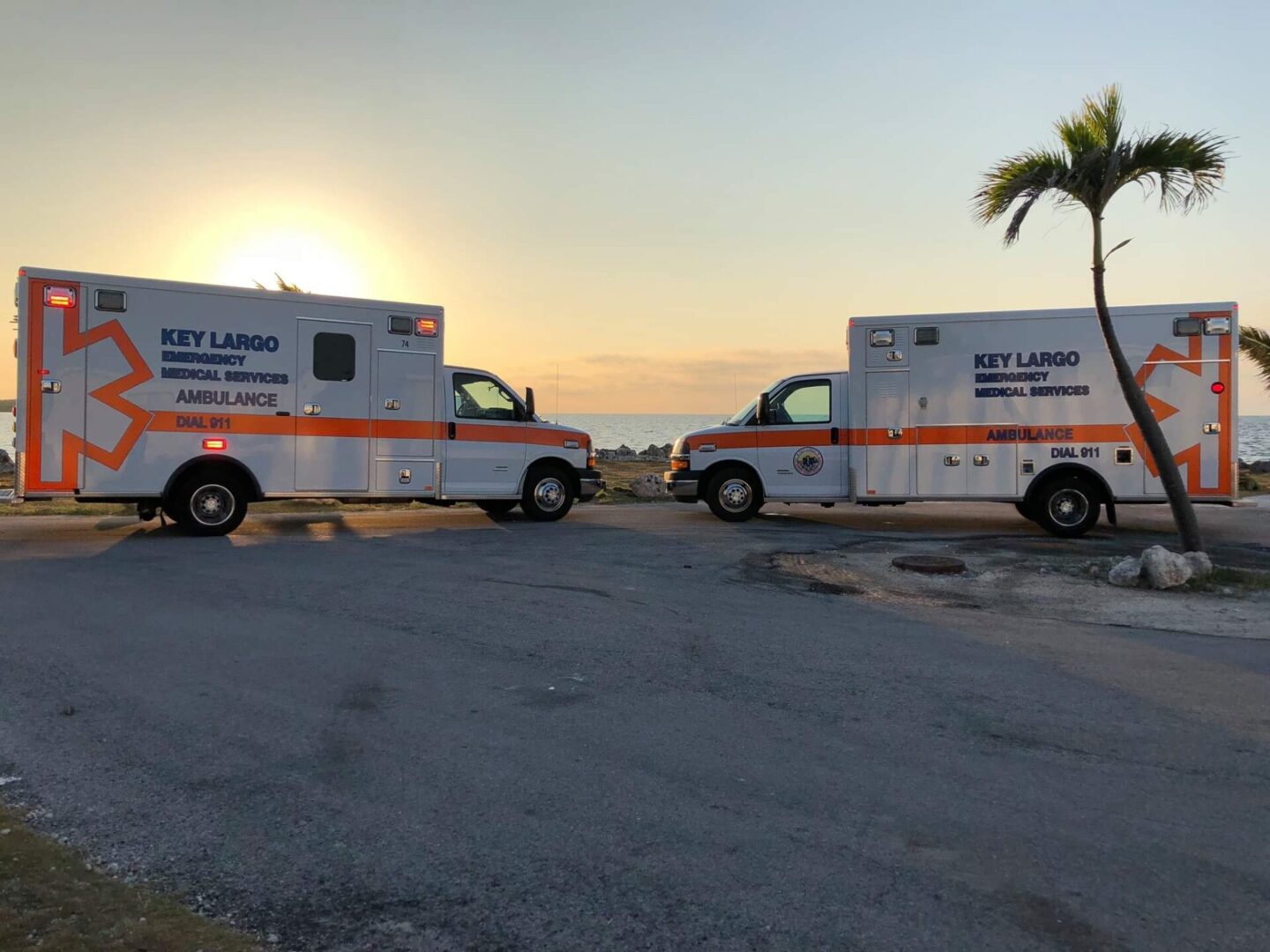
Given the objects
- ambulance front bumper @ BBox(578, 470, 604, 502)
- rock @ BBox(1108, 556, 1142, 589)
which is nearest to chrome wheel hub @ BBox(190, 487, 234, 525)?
ambulance front bumper @ BBox(578, 470, 604, 502)

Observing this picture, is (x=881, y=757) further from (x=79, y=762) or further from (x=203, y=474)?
(x=203, y=474)

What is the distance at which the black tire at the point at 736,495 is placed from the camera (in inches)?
602

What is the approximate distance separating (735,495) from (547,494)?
297 cm

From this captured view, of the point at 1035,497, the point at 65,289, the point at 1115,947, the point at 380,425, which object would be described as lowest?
the point at 1115,947

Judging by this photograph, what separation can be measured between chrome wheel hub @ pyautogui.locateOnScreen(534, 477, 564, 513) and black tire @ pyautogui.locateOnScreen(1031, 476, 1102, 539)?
7075mm

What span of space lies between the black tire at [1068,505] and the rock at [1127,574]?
3.96m

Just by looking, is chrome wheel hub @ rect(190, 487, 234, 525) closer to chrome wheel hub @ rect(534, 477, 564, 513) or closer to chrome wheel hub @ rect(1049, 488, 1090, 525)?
chrome wheel hub @ rect(534, 477, 564, 513)

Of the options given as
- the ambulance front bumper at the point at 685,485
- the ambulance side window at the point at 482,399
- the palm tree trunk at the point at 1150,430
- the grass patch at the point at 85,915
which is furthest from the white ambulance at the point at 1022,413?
→ the grass patch at the point at 85,915

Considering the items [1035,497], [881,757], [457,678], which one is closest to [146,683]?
[457,678]

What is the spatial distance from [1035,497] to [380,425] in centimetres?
944

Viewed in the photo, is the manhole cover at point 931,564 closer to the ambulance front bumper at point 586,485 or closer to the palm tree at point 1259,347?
the ambulance front bumper at point 586,485

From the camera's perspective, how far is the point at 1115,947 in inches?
120

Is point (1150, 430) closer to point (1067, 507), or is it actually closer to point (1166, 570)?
point (1166, 570)

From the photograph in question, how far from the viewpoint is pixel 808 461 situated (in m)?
15.0
